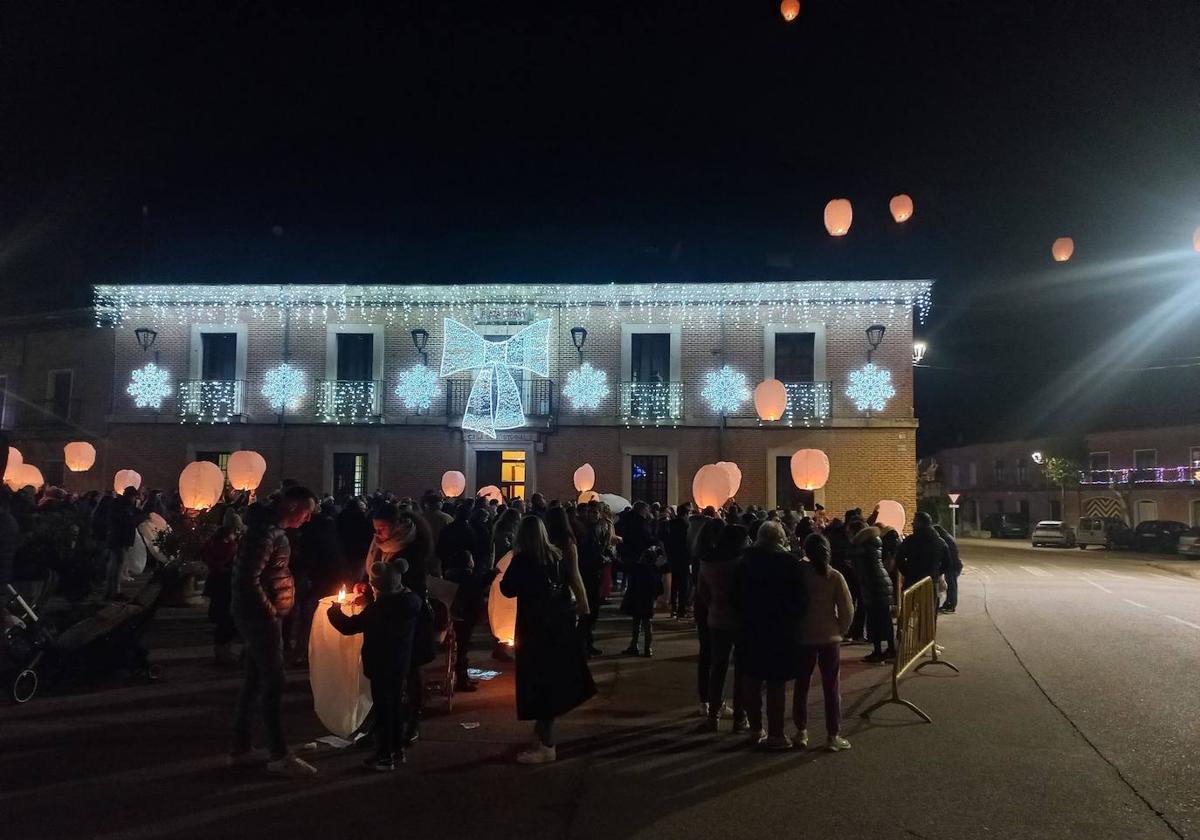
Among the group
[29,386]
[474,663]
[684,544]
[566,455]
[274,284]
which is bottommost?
[474,663]

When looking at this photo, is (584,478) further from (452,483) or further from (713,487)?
(713,487)

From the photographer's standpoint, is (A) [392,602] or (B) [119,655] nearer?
(A) [392,602]

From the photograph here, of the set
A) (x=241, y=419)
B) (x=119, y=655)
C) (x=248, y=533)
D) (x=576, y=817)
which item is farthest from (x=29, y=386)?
(x=576, y=817)

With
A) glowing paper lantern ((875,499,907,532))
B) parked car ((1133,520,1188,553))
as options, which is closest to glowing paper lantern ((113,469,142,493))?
glowing paper lantern ((875,499,907,532))

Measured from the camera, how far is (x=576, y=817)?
469cm

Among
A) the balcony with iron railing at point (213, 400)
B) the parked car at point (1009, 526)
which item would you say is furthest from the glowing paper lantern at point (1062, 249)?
the parked car at point (1009, 526)

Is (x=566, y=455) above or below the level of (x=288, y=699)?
above

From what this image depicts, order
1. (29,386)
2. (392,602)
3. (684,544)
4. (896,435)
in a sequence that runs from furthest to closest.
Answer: (29,386)
(896,435)
(684,544)
(392,602)

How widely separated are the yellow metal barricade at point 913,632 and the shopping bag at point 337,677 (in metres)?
4.25

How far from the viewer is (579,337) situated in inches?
807

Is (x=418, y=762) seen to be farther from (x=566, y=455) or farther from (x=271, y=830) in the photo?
(x=566, y=455)

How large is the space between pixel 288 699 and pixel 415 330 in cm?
1455

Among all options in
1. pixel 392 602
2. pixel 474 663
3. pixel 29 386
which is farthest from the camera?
pixel 29 386

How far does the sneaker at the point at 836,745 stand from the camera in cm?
600
